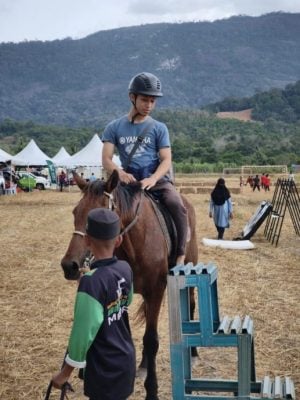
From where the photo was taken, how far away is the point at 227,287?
8.48m

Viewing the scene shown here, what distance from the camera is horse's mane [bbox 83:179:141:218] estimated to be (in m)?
3.75

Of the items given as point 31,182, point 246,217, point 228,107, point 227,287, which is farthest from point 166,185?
point 228,107

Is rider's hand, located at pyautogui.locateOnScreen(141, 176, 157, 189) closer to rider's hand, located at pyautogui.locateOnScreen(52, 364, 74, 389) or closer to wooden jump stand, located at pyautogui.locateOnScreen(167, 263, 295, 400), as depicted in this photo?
wooden jump stand, located at pyautogui.locateOnScreen(167, 263, 295, 400)

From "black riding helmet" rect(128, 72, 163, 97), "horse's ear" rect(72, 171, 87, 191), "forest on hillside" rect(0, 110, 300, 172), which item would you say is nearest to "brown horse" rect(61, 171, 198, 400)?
"horse's ear" rect(72, 171, 87, 191)

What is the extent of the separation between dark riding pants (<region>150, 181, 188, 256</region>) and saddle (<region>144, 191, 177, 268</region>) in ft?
0.10

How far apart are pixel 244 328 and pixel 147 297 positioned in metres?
1.03

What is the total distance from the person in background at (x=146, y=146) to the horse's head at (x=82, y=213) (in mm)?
635

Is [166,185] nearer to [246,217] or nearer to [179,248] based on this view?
[179,248]

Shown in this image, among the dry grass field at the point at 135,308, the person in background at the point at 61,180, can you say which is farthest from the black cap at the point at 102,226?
the person in background at the point at 61,180

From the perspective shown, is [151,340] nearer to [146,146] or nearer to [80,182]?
[80,182]

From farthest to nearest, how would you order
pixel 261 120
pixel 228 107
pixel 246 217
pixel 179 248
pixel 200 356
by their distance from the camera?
pixel 228 107
pixel 261 120
pixel 246 217
pixel 200 356
pixel 179 248

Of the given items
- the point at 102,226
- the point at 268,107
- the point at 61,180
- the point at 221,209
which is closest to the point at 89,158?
the point at 61,180

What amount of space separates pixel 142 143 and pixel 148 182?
0.36 m

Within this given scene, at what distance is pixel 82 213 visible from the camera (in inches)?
143
